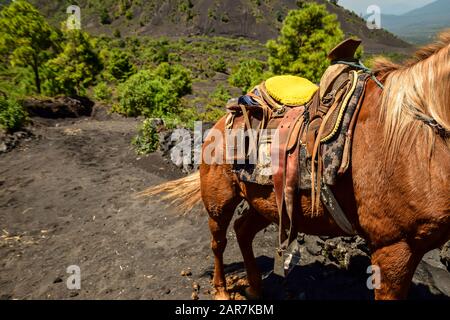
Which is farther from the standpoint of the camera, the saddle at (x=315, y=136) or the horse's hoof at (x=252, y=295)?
the horse's hoof at (x=252, y=295)

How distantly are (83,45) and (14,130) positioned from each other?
10018mm

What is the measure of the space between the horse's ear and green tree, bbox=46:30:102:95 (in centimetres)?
1780

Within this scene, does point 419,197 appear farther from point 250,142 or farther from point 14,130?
point 14,130

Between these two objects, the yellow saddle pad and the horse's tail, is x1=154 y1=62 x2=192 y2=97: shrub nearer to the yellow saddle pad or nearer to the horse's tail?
the horse's tail

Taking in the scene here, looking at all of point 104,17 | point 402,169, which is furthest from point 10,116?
point 104,17

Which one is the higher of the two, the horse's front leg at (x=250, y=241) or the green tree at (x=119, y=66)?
the green tree at (x=119, y=66)

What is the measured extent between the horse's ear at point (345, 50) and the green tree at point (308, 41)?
31.6ft

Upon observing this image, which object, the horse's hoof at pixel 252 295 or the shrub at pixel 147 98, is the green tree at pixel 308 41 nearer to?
the shrub at pixel 147 98

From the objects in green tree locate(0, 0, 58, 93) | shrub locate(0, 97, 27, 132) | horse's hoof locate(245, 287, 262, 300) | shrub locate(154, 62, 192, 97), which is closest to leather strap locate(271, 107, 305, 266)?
horse's hoof locate(245, 287, 262, 300)

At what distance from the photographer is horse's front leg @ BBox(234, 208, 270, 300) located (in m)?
3.37

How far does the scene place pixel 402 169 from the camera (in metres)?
1.84

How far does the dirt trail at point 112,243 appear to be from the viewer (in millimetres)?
3596

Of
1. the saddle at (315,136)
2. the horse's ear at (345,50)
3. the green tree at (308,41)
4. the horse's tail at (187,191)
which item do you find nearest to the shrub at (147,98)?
the green tree at (308,41)

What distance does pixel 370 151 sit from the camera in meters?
1.97
